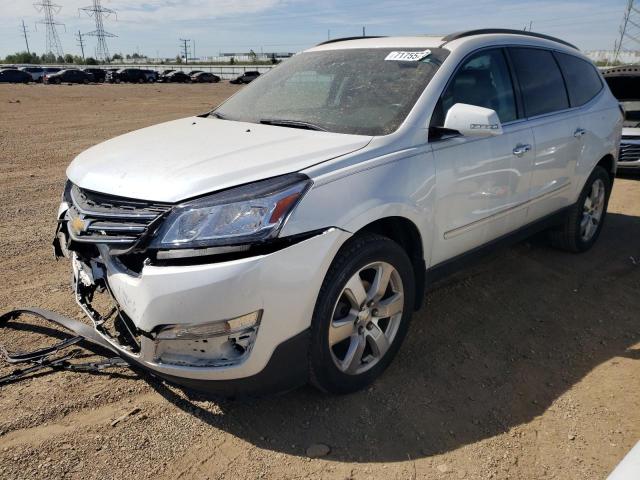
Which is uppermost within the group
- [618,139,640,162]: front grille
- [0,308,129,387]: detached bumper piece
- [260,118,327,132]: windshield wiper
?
[260,118,327,132]: windshield wiper

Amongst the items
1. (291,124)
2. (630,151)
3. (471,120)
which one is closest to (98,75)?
(630,151)

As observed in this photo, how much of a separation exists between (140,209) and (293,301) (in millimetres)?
794

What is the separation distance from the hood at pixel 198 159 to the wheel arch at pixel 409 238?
45cm

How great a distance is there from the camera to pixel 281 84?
12.8 ft

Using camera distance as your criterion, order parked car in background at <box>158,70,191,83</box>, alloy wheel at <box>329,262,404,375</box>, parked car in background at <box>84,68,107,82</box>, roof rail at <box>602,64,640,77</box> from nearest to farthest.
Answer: alloy wheel at <box>329,262,404,375</box>
roof rail at <box>602,64,640,77</box>
parked car in background at <box>84,68,107,82</box>
parked car in background at <box>158,70,191,83</box>

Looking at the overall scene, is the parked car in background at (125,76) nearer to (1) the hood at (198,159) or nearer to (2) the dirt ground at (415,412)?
(2) the dirt ground at (415,412)

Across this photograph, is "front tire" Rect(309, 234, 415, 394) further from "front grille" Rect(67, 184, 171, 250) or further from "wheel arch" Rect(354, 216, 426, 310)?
"front grille" Rect(67, 184, 171, 250)

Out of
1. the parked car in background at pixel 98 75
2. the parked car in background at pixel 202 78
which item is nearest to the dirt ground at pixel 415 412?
Result: the parked car in background at pixel 98 75

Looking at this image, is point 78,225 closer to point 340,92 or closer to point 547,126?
point 340,92

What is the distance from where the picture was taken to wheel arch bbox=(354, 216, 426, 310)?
293 centimetres

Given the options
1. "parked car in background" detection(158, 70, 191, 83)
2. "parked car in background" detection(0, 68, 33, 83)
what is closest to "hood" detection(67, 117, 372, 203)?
"parked car in background" detection(0, 68, 33, 83)

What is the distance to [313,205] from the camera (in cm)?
241

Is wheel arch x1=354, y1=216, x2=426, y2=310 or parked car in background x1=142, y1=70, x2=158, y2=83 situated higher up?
wheel arch x1=354, y1=216, x2=426, y2=310

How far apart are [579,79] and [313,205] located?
353 centimetres
